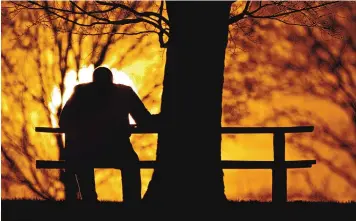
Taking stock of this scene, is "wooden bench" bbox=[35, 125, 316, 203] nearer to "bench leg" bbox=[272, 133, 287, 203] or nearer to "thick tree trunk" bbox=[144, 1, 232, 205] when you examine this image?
"bench leg" bbox=[272, 133, 287, 203]

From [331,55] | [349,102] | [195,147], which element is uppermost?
[331,55]

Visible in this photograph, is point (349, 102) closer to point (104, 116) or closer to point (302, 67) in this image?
point (302, 67)

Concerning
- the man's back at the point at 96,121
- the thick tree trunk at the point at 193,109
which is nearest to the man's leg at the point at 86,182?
the man's back at the point at 96,121

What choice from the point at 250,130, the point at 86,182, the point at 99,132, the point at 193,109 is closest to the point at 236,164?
the point at 250,130

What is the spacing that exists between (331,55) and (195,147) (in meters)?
6.02

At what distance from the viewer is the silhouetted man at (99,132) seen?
7.31m

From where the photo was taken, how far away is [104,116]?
24.0 feet

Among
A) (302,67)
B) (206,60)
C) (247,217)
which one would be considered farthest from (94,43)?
(247,217)

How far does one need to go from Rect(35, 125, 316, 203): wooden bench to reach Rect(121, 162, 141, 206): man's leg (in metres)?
0.13

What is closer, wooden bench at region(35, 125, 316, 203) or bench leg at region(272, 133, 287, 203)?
wooden bench at region(35, 125, 316, 203)

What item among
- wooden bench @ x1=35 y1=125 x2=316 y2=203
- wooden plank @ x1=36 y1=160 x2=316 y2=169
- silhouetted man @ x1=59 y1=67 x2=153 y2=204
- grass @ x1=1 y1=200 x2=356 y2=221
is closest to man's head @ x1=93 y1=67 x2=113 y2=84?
silhouetted man @ x1=59 y1=67 x2=153 y2=204

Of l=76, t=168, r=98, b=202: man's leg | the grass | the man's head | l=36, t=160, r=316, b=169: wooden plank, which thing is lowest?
the grass

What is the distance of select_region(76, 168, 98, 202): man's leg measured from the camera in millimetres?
7375

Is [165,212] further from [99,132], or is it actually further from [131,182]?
[99,132]
